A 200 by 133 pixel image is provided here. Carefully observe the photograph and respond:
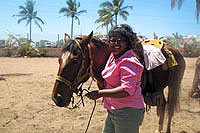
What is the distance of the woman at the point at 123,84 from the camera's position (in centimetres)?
144

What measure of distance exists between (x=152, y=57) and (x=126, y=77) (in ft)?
4.55

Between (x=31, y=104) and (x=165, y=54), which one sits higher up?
(x=165, y=54)

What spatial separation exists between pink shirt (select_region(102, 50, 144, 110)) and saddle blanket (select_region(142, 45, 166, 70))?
110 cm

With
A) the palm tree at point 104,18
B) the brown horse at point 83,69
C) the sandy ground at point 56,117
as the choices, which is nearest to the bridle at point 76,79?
the brown horse at point 83,69

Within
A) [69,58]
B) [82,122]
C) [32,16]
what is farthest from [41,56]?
[32,16]

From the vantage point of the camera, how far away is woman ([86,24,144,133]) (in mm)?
1436

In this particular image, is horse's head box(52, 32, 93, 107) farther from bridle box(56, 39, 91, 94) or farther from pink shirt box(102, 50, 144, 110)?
pink shirt box(102, 50, 144, 110)

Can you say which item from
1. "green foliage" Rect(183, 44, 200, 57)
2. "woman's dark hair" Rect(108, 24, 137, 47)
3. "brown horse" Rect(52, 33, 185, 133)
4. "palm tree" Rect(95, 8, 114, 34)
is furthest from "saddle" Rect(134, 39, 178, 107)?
"palm tree" Rect(95, 8, 114, 34)

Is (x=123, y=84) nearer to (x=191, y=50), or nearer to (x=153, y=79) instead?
(x=153, y=79)

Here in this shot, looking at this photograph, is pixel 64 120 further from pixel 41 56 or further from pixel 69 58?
pixel 41 56

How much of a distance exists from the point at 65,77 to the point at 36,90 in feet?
16.1

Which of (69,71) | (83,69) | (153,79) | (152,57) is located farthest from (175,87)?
(69,71)

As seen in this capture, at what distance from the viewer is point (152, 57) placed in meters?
2.64

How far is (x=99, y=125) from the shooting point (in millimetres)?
3605
